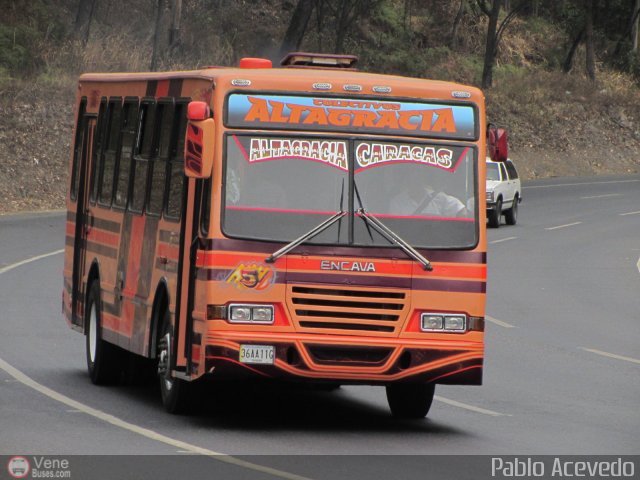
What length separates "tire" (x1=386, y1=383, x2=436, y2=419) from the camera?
42.5ft

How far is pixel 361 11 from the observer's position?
60.3 meters

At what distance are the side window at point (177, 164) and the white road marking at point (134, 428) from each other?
1686 millimetres

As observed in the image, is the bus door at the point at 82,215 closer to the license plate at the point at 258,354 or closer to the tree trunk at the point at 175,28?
the license plate at the point at 258,354

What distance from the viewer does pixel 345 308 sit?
1166cm

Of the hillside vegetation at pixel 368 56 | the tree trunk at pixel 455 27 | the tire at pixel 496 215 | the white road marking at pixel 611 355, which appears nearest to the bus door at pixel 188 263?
the white road marking at pixel 611 355

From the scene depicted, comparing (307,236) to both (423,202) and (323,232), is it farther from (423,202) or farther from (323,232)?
(423,202)

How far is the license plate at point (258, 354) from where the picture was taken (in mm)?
11477

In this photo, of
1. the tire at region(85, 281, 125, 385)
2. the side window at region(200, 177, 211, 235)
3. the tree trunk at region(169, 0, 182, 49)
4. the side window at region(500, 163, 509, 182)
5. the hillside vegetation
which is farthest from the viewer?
the tree trunk at region(169, 0, 182, 49)

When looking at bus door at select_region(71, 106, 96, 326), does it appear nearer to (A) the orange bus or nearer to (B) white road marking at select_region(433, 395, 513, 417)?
(A) the orange bus

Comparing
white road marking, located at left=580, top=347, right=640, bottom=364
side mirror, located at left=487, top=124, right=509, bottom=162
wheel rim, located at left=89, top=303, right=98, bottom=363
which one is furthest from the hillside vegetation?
side mirror, located at left=487, top=124, right=509, bottom=162

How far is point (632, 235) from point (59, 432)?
3040 centimetres

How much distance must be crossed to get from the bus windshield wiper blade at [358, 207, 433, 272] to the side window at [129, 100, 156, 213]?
2.46m

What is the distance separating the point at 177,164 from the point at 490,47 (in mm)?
50956
